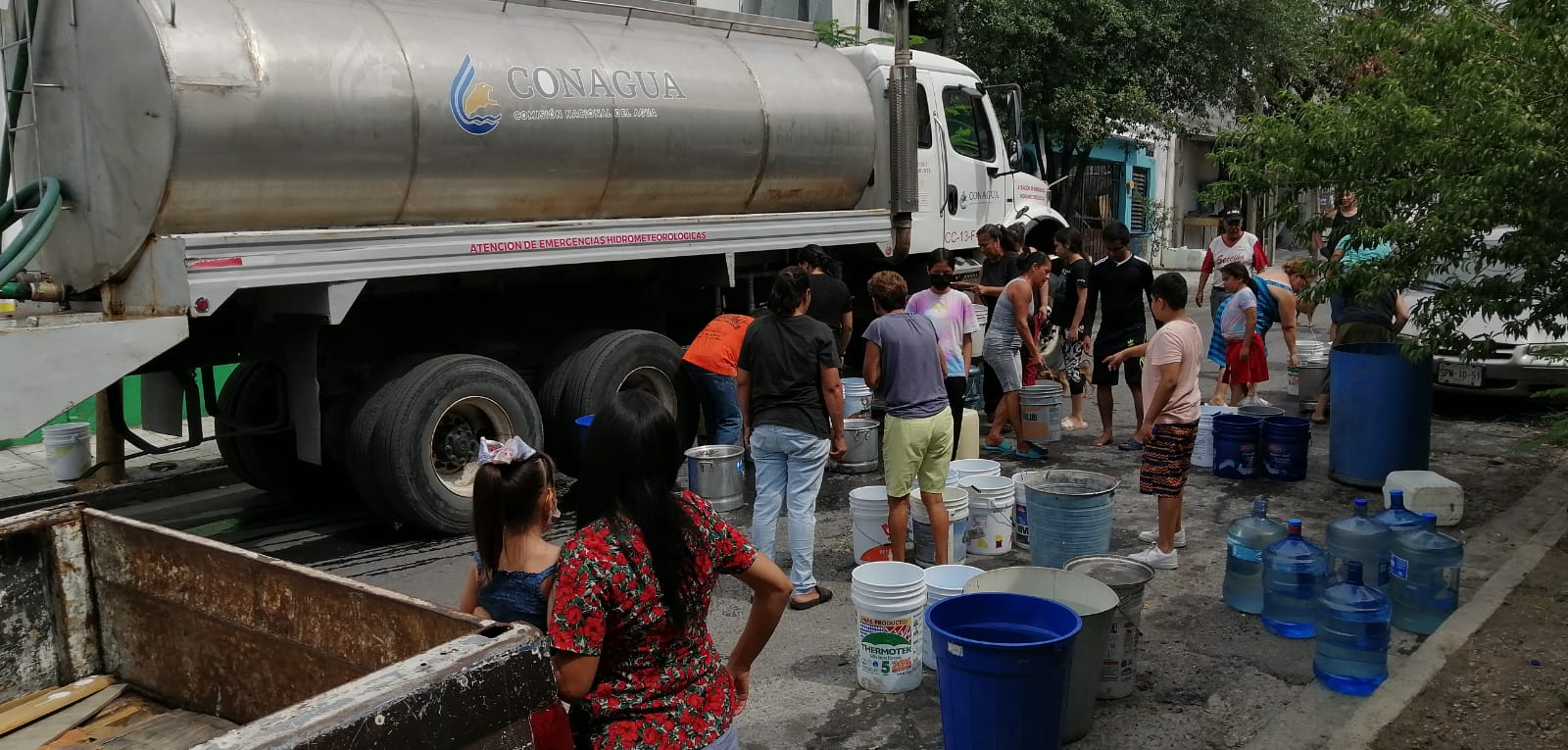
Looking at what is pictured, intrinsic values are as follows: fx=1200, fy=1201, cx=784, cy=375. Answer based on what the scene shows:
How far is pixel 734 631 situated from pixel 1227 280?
221 inches

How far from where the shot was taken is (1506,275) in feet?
18.7

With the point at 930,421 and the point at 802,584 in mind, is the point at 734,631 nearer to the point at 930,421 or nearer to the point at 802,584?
the point at 802,584

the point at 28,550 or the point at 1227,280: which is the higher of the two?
the point at 1227,280

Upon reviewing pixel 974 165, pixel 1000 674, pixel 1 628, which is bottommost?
pixel 1000 674

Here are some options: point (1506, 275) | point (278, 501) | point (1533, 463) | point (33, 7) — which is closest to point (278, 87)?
point (33, 7)

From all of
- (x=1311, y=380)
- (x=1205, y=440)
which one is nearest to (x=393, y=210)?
(x=1205, y=440)

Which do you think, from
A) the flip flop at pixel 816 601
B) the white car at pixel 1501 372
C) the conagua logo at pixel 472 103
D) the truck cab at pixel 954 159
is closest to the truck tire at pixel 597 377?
the conagua logo at pixel 472 103

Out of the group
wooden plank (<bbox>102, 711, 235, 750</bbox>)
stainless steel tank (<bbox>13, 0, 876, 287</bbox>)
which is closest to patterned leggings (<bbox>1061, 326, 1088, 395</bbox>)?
stainless steel tank (<bbox>13, 0, 876, 287</bbox>)

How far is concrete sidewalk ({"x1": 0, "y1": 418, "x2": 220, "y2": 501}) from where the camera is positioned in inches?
333

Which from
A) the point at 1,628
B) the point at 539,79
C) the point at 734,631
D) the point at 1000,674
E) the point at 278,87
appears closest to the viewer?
the point at 1,628

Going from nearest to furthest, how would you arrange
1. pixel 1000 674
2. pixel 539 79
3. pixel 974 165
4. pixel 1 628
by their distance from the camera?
1. pixel 1 628
2. pixel 1000 674
3. pixel 539 79
4. pixel 974 165

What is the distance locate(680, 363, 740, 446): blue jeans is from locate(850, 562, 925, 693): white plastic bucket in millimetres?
3277

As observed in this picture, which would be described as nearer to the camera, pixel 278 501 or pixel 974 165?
pixel 278 501

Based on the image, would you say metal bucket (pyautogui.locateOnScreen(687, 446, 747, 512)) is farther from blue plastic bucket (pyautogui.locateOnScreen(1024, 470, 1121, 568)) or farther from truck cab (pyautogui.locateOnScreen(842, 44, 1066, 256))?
truck cab (pyautogui.locateOnScreen(842, 44, 1066, 256))
